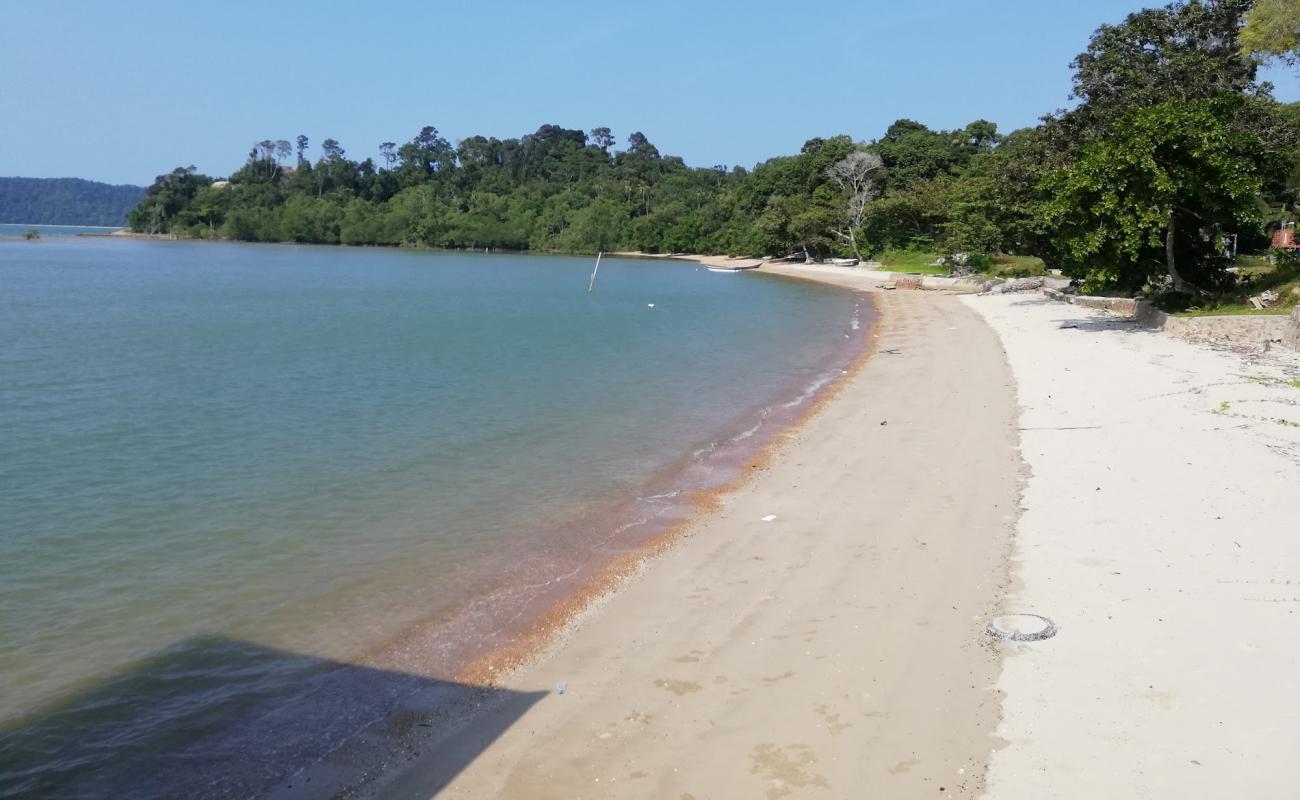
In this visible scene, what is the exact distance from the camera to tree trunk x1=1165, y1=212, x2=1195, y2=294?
25.7 metres

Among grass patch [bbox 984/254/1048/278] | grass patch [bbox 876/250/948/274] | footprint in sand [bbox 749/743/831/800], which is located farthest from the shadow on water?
grass patch [bbox 876/250/948/274]

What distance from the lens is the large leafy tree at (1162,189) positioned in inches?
927

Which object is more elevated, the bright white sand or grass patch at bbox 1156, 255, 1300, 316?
grass patch at bbox 1156, 255, 1300, 316

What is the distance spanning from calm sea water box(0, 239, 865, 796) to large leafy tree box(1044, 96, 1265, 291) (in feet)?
28.8

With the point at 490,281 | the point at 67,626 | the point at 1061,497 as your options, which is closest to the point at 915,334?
the point at 1061,497

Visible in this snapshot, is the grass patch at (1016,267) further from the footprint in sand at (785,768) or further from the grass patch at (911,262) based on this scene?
the footprint in sand at (785,768)

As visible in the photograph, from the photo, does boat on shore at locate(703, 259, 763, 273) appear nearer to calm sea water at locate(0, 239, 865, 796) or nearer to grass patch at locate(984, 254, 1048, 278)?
grass patch at locate(984, 254, 1048, 278)

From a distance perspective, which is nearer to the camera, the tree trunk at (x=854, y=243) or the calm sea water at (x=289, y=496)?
the calm sea water at (x=289, y=496)

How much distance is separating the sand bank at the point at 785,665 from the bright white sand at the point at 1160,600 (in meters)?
0.45

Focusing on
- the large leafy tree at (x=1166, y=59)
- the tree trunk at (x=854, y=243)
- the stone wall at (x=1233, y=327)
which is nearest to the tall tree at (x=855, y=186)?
the tree trunk at (x=854, y=243)

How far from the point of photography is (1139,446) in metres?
13.3

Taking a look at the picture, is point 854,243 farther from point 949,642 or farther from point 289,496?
point 949,642

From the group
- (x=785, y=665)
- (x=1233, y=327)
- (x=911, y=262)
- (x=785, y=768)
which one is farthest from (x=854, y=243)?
(x=785, y=768)

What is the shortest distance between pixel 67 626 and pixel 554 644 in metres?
5.11
